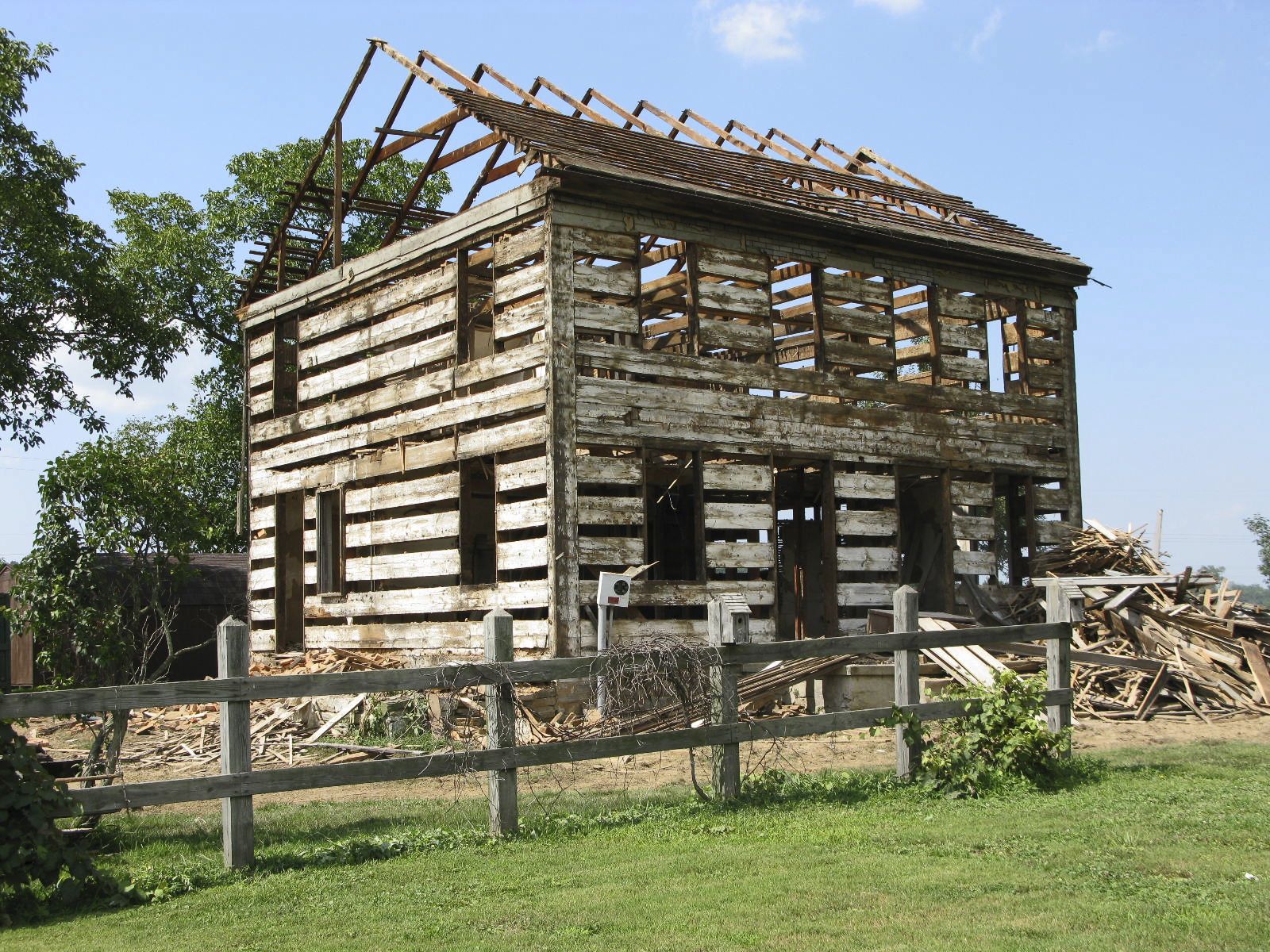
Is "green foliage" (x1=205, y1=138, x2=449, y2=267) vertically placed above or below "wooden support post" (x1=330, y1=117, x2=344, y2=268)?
above

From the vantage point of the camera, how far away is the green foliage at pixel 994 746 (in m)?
10.1

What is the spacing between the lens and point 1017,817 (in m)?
8.94

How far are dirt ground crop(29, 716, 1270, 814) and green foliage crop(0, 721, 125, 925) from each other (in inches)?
152

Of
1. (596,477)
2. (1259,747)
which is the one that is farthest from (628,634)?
(1259,747)

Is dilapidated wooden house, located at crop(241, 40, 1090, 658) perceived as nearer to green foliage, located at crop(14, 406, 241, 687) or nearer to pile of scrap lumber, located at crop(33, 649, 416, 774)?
pile of scrap lumber, located at crop(33, 649, 416, 774)

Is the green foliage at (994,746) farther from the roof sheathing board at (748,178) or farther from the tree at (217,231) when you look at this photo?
the tree at (217,231)

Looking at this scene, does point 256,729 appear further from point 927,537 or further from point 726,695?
point 927,537

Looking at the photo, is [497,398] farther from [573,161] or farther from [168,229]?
[168,229]

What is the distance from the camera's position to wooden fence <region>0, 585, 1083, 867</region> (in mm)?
8070

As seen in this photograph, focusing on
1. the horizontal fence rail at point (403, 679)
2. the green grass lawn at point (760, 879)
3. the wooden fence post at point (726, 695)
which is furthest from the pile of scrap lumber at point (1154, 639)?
the wooden fence post at point (726, 695)

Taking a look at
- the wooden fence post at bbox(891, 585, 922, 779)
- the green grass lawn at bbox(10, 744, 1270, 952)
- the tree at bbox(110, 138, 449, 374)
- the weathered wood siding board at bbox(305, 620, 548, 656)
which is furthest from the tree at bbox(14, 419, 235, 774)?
the tree at bbox(110, 138, 449, 374)

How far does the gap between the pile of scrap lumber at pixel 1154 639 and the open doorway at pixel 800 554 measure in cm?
323

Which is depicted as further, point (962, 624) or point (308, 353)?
point (308, 353)

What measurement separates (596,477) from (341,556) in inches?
224
